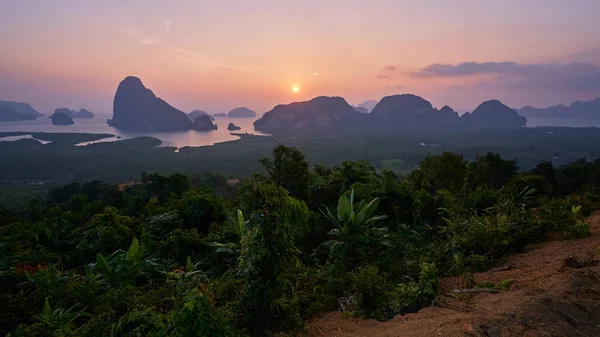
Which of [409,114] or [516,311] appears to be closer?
[516,311]

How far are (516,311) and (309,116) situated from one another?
441ft

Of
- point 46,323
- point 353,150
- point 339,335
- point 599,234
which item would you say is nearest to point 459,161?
point 599,234

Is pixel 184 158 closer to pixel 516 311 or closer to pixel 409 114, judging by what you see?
pixel 516 311

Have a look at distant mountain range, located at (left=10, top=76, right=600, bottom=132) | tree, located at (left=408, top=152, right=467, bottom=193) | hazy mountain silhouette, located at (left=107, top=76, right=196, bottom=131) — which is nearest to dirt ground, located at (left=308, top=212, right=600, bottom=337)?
tree, located at (left=408, top=152, right=467, bottom=193)

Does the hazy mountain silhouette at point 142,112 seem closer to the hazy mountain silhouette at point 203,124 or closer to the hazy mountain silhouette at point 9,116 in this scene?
the hazy mountain silhouette at point 203,124

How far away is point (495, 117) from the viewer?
500 ft

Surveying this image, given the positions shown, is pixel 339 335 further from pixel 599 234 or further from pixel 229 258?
pixel 599 234

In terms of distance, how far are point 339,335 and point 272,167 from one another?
15.9 feet

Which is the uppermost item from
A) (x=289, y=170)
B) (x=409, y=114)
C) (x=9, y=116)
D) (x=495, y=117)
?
(x=9, y=116)

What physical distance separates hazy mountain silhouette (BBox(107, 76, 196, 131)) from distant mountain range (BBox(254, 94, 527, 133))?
108ft

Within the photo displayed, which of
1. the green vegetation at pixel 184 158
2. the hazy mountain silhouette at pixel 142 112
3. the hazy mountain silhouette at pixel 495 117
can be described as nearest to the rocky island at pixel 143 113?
the hazy mountain silhouette at pixel 142 112

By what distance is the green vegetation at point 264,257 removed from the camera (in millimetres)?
2713

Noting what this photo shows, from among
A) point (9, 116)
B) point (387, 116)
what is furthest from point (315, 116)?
point (9, 116)

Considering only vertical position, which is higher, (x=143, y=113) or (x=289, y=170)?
(x=143, y=113)
